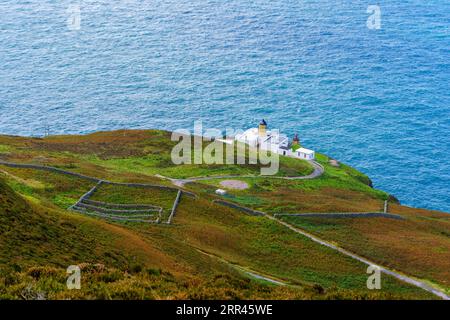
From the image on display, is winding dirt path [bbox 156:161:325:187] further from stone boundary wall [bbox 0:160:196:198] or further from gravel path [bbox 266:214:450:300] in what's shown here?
gravel path [bbox 266:214:450:300]

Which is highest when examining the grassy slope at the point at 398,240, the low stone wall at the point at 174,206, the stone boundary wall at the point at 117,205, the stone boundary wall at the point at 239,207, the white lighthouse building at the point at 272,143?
the stone boundary wall at the point at 117,205

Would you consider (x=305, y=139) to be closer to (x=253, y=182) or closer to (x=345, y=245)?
(x=253, y=182)

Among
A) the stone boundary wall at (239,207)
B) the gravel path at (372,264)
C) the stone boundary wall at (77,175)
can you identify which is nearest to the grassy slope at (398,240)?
the gravel path at (372,264)

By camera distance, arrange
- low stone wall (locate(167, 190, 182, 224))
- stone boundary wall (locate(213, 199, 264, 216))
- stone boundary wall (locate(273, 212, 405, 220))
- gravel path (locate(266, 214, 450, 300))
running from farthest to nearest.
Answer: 1. stone boundary wall (locate(273, 212, 405, 220))
2. stone boundary wall (locate(213, 199, 264, 216))
3. low stone wall (locate(167, 190, 182, 224))
4. gravel path (locate(266, 214, 450, 300))

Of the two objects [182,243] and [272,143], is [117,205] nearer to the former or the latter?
[182,243]

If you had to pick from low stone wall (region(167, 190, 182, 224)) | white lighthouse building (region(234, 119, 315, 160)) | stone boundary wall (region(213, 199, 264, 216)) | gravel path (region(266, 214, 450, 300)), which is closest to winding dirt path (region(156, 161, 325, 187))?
white lighthouse building (region(234, 119, 315, 160))

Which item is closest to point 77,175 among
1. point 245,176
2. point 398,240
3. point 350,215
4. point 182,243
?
point 182,243

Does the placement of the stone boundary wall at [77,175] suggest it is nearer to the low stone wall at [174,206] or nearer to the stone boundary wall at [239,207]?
the low stone wall at [174,206]

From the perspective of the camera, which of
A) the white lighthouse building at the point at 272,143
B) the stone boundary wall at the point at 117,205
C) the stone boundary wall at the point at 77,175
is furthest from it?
the white lighthouse building at the point at 272,143
